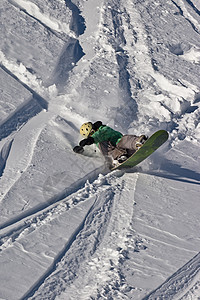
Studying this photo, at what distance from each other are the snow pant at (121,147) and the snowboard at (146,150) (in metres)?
0.16

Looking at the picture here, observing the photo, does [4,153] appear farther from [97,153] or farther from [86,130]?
[97,153]

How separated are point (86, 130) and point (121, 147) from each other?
0.67 meters

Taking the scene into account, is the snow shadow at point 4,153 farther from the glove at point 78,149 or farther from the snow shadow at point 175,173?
the snow shadow at point 175,173

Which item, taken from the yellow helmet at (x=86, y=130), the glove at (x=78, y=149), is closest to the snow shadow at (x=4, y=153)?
the glove at (x=78, y=149)

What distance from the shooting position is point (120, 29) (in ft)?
31.8

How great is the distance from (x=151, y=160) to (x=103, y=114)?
1.42m

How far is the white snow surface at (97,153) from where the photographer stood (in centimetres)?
459

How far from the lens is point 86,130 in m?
6.79

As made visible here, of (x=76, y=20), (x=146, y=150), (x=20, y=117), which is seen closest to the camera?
(x=146, y=150)

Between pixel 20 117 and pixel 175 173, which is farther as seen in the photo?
pixel 20 117

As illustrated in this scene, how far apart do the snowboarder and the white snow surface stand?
0.60 feet

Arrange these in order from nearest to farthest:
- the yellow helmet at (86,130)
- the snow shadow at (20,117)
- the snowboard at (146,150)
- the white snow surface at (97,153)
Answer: the white snow surface at (97,153) → the snowboard at (146,150) → the yellow helmet at (86,130) → the snow shadow at (20,117)

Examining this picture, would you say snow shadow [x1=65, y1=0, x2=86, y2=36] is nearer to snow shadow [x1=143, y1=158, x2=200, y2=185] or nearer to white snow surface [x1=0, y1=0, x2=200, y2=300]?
white snow surface [x1=0, y1=0, x2=200, y2=300]

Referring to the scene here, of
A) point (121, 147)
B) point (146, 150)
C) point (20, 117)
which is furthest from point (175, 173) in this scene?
point (20, 117)
